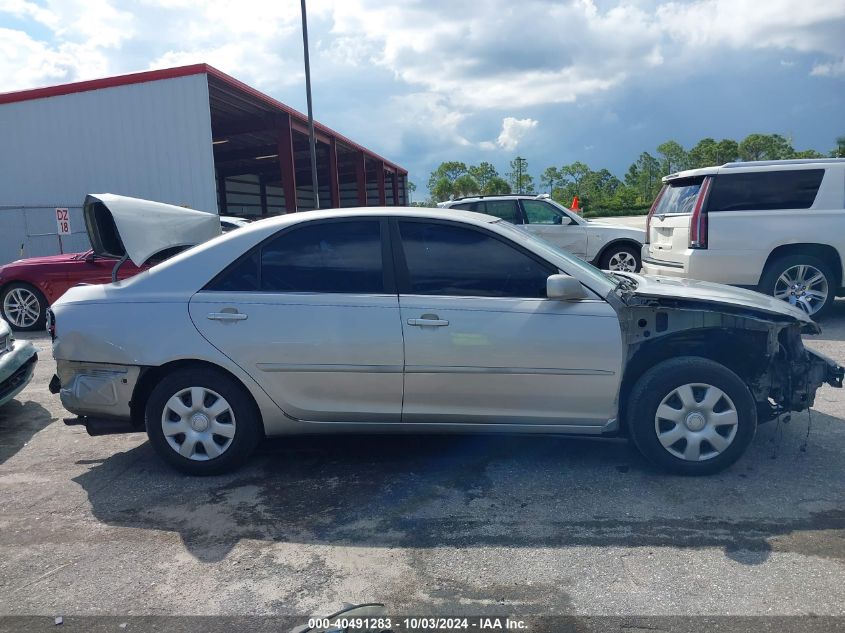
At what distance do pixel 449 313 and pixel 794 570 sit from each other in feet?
7.03

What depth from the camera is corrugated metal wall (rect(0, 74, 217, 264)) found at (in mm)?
17266

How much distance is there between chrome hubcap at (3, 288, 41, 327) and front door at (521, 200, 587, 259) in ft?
27.3

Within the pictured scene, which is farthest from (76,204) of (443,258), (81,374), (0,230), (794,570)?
(794,570)

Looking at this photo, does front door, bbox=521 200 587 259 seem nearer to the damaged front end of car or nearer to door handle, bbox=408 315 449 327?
the damaged front end of car

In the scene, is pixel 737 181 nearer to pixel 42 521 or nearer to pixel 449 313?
pixel 449 313

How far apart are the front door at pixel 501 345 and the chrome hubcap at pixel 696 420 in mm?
314

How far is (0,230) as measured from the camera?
56.6ft

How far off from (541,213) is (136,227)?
9093 mm

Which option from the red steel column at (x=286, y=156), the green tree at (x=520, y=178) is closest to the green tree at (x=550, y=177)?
the green tree at (x=520, y=178)

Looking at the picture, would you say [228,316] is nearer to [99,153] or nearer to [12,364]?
[12,364]

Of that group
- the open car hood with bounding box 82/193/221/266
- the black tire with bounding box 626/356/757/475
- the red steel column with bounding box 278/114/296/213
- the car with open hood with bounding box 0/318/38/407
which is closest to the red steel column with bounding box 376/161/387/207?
the red steel column with bounding box 278/114/296/213

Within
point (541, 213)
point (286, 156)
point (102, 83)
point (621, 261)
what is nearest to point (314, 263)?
point (541, 213)

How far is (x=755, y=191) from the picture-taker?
818cm

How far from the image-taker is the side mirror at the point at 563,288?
3.94 metres
